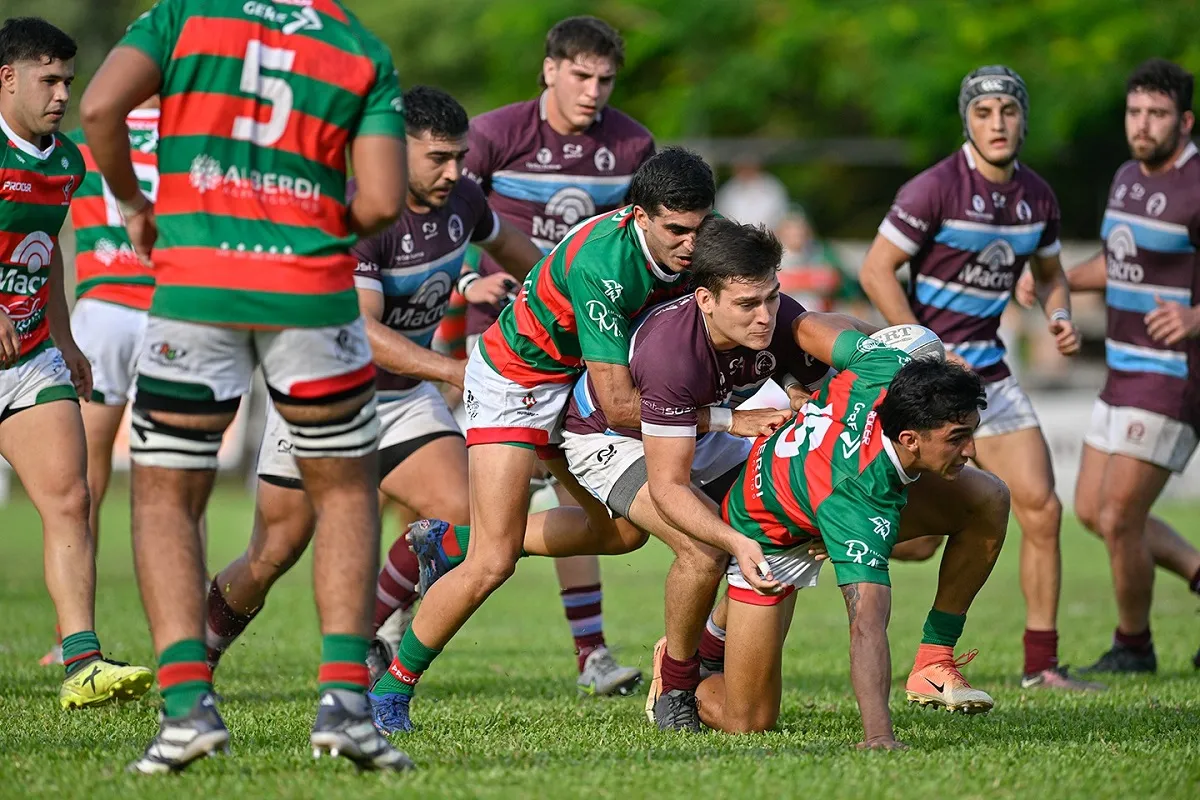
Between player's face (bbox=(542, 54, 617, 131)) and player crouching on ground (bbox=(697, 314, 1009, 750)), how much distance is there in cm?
239

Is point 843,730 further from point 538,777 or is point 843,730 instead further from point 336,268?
point 336,268

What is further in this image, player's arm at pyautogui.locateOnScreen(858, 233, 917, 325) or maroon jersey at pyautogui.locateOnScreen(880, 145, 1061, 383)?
maroon jersey at pyautogui.locateOnScreen(880, 145, 1061, 383)

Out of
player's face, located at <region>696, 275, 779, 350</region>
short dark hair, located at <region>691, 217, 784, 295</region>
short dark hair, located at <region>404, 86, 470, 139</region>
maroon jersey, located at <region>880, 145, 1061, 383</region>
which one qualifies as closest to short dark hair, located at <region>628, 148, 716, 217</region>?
short dark hair, located at <region>691, 217, 784, 295</region>

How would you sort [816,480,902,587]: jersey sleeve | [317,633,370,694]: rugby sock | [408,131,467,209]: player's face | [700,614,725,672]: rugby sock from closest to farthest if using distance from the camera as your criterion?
1. [317,633,370,694]: rugby sock
2. [816,480,902,587]: jersey sleeve
3. [700,614,725,672]: rugby sock
4. [408,131,467,209]: player's face

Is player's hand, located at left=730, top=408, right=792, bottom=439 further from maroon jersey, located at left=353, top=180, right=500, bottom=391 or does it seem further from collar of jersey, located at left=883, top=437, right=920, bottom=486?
maroon jersey, located at left=353, top=180, right=500, bottom=391

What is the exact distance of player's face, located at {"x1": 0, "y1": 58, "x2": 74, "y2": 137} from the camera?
5.80 m

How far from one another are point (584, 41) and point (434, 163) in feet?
5.04

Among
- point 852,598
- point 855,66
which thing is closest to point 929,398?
point 852,598

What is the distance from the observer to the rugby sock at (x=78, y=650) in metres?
5.61

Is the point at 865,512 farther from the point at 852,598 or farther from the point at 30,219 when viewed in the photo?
the point at 30,219

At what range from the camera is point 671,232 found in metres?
5.33

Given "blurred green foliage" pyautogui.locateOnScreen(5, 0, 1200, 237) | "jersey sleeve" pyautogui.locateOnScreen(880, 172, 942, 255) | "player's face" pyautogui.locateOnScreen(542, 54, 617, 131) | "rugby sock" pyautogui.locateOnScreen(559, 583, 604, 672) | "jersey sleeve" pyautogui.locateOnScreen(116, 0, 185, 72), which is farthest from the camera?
"blurred green foliage" pyautogui.locateOnScreen(5, 0, 1200, 237)

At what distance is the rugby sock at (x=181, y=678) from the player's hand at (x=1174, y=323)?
16.4 feet

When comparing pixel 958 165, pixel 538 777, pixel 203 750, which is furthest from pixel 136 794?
pixel 958 165
